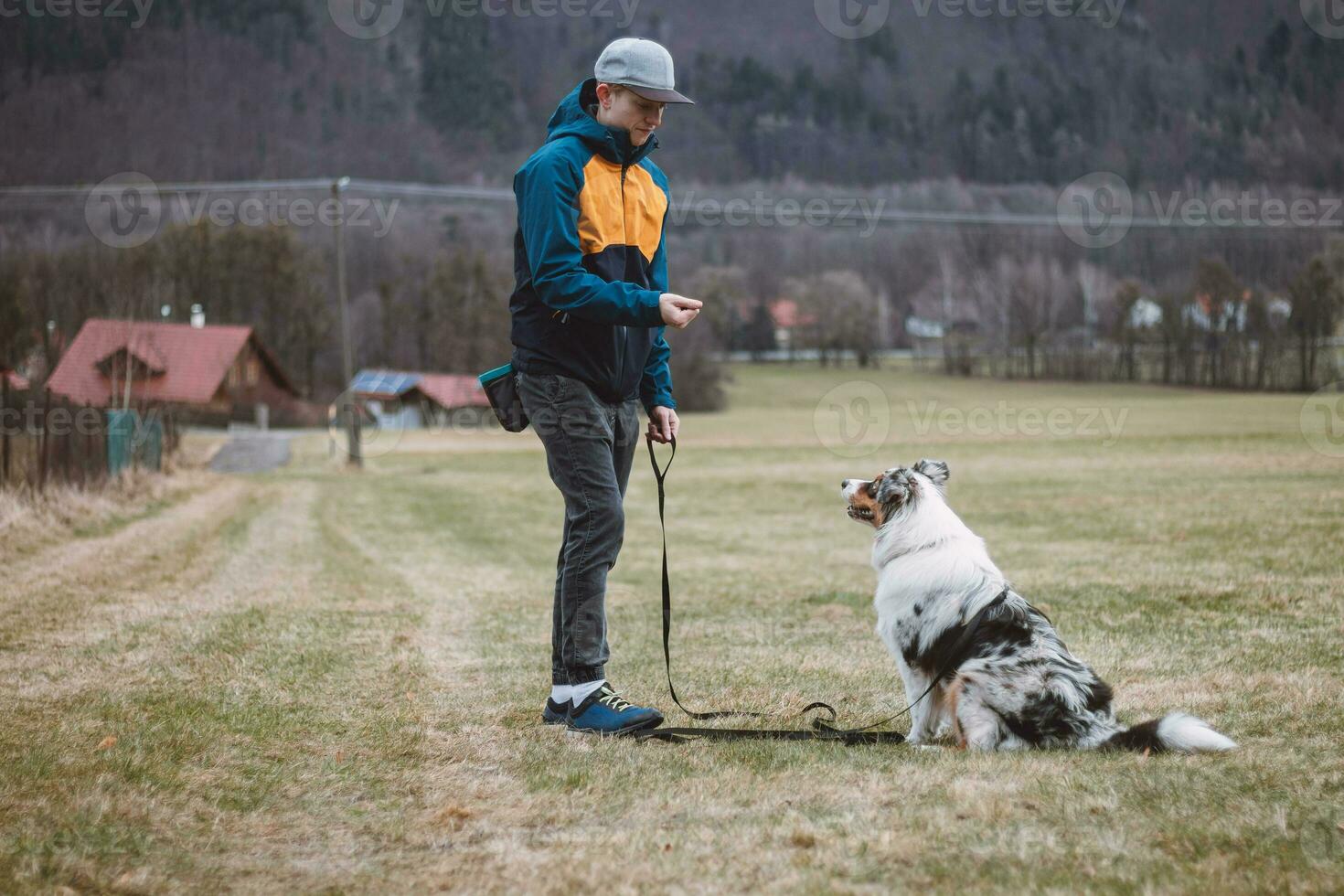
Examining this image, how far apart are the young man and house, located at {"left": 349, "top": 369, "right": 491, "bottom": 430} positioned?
2390 inches

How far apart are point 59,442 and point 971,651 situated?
1488 centimetres

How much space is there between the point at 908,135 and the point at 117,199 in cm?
14178

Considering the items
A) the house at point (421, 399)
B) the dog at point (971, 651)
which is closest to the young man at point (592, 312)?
the dog at point (971, 651)

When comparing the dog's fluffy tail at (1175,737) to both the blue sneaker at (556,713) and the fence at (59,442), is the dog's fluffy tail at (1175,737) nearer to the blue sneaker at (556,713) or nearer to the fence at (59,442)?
the blue sneaker at (556,713)

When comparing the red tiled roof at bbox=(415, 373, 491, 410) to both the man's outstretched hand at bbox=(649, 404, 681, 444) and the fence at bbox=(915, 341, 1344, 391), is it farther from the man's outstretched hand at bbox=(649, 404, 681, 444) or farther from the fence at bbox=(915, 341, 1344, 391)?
the man's outstretched hand at bbox=(649, 404, 681, 444)

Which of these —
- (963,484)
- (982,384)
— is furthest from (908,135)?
(963,484)

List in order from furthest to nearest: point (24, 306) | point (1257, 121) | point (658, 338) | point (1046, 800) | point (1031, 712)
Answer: point (1257, 121)
point (24, 306)
point (658, 338)
point (1031, 712)
point (1046, 800)

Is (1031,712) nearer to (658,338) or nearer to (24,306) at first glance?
(658,338)

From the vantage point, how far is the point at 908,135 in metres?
183

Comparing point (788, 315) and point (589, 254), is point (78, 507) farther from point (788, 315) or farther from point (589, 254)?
point (788, 315)

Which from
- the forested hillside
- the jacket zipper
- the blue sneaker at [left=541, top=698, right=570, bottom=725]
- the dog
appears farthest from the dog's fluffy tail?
the forested hillside

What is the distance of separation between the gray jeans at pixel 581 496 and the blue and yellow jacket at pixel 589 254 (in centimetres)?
8

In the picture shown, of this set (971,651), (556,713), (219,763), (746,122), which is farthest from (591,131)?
(746,122)

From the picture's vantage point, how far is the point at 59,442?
1573cm
